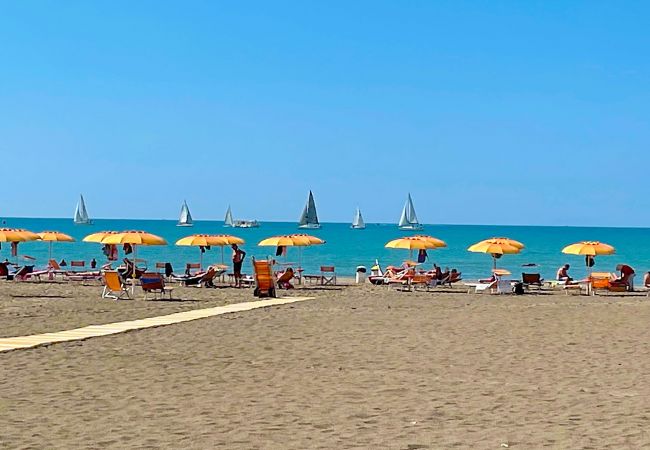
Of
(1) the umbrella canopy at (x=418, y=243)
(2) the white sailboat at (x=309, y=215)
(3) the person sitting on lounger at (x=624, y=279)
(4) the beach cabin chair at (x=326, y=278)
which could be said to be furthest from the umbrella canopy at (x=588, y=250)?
(2) the white sailboat at (x=309, y=215)

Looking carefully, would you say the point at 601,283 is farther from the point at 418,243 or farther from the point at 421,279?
the point at 418,243

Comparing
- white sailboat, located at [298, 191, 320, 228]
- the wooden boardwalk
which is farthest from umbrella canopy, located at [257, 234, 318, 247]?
white sailboat, located at [298, 191, 320, 228]

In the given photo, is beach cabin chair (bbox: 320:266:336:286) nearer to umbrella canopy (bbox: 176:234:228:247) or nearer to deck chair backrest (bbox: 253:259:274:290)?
umbrella canopy (bbox: 176:234:228:247)

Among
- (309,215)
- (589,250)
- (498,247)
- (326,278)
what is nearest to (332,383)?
(498,247)

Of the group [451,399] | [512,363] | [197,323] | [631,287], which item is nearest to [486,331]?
[512,363]

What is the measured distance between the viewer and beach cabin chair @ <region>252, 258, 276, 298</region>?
72.0 feet

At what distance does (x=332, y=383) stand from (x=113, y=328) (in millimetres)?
5572

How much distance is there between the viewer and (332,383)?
928 cm

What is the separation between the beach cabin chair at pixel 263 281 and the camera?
22.0 metres

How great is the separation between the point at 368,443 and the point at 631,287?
21.3m

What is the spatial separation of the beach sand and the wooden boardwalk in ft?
1.30

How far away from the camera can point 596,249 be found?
2680 cm

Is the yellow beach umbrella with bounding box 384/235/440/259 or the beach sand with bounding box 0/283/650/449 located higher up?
the yellow beach umbrella with bounding box 384/235/440/259

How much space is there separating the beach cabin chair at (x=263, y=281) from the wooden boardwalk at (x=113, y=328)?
2.38 meters
